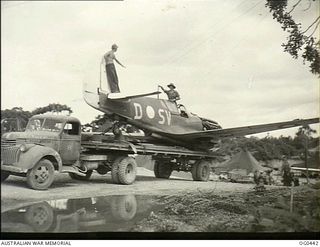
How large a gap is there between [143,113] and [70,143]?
69 cm

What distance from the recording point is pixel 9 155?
2760mm

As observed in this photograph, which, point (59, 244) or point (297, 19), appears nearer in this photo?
point (59, 244)

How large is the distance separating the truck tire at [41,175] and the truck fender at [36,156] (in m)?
0.04

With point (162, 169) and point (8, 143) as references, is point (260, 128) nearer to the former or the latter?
point (162, 169)

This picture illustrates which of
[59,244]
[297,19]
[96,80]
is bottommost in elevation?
[59,244]

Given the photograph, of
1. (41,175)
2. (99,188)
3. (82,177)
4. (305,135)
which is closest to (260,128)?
(305,135)

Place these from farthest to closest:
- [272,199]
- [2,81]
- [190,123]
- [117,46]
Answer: [190,123], [272,199], [117,46], [2,81]

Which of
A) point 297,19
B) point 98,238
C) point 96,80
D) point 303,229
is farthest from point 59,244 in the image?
point 297,19

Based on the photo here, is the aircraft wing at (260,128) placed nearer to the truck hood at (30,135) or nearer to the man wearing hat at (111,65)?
the man wearing hat at (111,65)

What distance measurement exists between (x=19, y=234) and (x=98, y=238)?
51cm

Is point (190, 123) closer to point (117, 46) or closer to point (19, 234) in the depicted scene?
point (117, 46)

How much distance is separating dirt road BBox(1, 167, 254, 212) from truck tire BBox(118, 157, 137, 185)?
1.9 inches

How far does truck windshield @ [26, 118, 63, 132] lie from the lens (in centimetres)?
289

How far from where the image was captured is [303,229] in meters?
3.01
